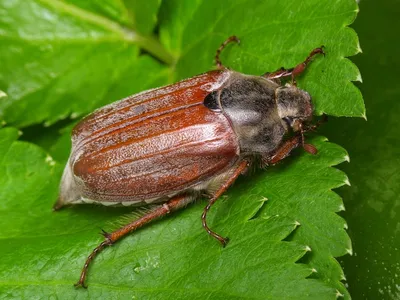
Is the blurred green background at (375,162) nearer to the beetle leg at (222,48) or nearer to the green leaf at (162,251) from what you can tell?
the green leaf at (162,251)

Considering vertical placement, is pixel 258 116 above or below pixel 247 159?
above

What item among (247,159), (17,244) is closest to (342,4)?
(247,159)

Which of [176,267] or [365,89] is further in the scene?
[365,89]

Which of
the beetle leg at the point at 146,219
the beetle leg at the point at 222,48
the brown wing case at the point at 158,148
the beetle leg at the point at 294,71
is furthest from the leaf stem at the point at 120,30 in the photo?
the beetle leg at the point at 146,219

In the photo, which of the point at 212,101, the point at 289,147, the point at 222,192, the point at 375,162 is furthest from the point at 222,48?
the point at 375,162

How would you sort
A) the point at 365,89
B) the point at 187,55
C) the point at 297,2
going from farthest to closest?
the point at 187,55 < the point at 365,89 < the point at 297,2

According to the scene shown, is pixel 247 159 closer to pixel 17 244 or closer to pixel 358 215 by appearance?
pixel 358 215

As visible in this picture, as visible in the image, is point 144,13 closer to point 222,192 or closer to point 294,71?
point 294,71
